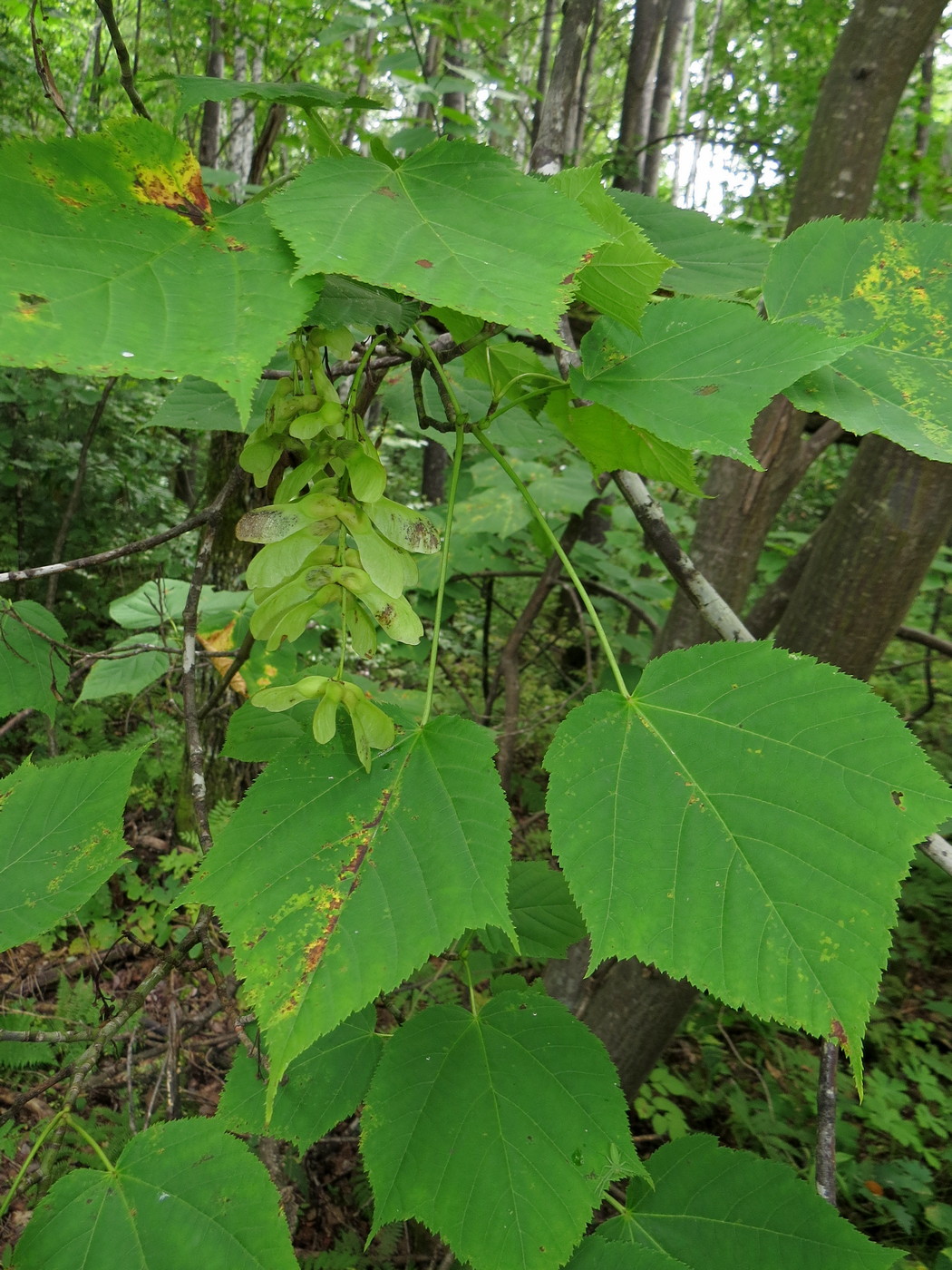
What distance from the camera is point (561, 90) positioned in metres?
2.29

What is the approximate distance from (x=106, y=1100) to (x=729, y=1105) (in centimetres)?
289

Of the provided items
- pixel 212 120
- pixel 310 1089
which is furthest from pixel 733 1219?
pixel 212 120

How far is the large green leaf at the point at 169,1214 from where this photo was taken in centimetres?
99

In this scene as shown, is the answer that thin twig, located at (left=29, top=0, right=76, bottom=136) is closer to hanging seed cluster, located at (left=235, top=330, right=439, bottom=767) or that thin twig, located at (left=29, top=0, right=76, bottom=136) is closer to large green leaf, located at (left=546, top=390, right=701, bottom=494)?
hanging seed cluster, located at (left=235, top=330, right=439, bottom=767)

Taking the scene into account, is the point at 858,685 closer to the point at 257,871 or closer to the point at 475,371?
the point at 257,871

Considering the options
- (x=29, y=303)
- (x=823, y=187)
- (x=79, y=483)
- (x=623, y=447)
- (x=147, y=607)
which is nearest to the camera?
(x=29, y=303)

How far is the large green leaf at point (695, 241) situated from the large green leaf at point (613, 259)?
508 millimetres

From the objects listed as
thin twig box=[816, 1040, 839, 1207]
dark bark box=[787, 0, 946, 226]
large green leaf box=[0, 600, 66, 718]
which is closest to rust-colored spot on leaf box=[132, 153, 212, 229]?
large green leaf box=[0, 600, 66, 718]

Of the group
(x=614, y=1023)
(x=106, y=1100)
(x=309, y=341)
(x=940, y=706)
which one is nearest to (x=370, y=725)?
(x=309, y=341)

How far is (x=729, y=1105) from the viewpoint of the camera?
3404 mm

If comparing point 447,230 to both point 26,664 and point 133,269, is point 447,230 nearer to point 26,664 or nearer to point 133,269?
point 133,269

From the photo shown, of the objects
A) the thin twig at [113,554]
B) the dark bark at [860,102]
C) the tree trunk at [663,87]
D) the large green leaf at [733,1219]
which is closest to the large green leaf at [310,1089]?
the large green leaf at [733,1219]

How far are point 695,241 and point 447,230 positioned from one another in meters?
0.88

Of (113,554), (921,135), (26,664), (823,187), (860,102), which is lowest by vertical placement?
(26,664)
